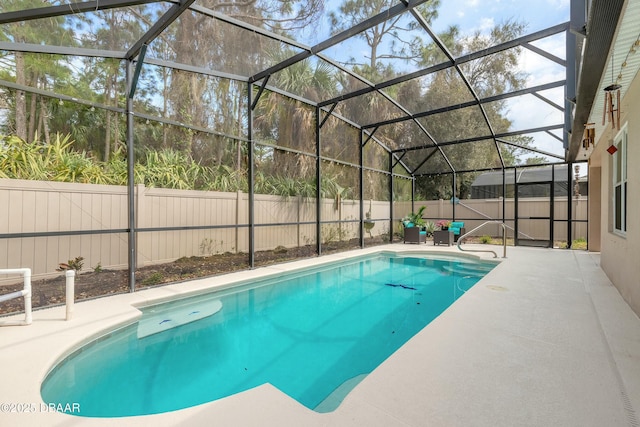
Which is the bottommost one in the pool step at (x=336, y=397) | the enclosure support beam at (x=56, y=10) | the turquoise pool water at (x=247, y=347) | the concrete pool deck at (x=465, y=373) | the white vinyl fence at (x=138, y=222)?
the pool step at (x=336, y=397)

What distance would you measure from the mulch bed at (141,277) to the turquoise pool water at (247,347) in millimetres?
957

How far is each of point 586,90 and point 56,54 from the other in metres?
6.81

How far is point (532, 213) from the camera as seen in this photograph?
34.6 ft

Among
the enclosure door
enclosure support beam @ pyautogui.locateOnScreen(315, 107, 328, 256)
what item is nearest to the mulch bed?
enclosure support beam @ pyautogui.locateOnScreen(315, 107, 328, 256)

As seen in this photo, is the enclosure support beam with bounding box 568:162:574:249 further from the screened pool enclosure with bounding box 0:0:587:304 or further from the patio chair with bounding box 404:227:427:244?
the patio chair with bounding box 404:227:427:244

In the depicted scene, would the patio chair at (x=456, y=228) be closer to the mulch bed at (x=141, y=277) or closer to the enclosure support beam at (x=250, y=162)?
the mulch bed at (x=141, y=277)

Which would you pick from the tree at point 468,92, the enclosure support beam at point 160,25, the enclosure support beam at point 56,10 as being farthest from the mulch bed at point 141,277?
the tree at point 468,92

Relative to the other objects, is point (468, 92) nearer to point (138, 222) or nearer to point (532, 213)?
point (532, 213)

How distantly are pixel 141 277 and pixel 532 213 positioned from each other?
11679 millimetres

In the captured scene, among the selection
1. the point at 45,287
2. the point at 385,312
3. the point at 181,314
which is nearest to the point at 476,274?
the point at 385,312

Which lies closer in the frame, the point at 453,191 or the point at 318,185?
the point at 318,185

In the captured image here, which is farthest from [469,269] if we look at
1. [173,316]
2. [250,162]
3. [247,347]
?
[173,316]

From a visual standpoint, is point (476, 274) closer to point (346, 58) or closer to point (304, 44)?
point (346, 58)

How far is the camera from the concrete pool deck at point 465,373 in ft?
5.74
